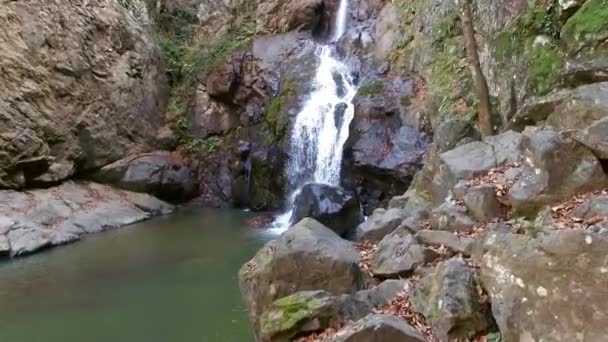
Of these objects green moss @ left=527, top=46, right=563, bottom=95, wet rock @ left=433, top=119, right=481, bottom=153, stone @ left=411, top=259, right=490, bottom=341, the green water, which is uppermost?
green moss @ left=527, top=46, right=563, bottom=95

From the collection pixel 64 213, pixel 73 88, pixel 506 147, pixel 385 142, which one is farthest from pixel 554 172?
pixel 73 88

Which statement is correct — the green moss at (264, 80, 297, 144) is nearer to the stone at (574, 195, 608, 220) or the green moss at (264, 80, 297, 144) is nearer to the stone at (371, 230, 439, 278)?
the stone at (371, 230, 439, 278)

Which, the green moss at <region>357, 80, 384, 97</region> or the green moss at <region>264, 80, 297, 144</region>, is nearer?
the green moss at <region>357, 80, 384, 97</region>

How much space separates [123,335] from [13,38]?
11530 mm

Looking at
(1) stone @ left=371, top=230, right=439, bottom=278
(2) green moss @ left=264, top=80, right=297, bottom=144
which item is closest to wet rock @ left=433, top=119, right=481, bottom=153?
(1) stone @ left=371, top=230, right=439, bottom=278

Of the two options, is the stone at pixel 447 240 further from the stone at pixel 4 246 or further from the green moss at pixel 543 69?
the stone at pixel 4 246

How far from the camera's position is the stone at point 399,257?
5824mm

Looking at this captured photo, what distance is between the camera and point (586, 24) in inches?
303

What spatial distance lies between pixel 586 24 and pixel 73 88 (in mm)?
15022

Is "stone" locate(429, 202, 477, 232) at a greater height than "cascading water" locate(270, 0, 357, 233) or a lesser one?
lesser

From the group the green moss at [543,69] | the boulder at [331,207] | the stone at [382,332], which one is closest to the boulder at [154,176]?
the boulder at [331,207]

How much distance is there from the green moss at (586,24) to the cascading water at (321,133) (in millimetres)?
8394

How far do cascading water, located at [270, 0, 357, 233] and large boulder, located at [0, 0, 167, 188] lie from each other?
6.07 meters

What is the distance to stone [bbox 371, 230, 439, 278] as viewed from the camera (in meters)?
5.82
